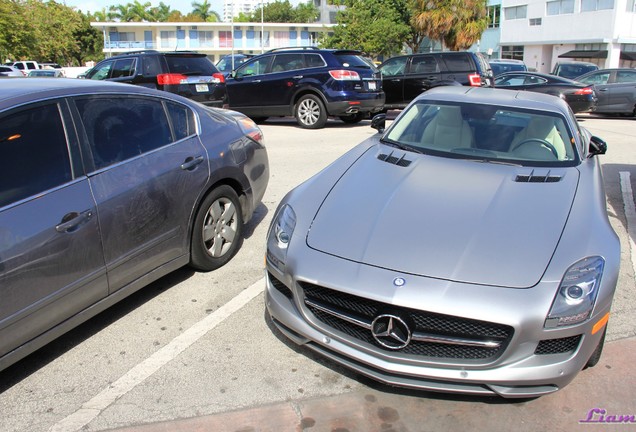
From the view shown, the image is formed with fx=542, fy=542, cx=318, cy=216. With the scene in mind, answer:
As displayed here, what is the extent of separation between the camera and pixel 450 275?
8.77 ft

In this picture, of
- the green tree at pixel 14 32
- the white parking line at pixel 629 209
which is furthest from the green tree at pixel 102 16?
the white parking line at pixel 629 209

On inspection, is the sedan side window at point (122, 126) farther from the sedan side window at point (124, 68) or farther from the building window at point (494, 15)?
the building window at point (494, 15)

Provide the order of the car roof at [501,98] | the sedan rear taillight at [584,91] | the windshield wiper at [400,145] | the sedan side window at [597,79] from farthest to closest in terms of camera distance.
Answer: the sedan side window at [597,79] → the sedan rear taillight at [584,91] → the car roof at [501,98] → the windshield wiper at [400,145]

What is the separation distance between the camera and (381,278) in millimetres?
2707

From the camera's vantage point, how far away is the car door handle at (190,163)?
13.2 feet

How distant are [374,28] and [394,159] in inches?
1431

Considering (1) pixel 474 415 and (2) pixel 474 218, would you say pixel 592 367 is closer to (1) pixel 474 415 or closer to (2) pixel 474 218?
(1) pixel 474 415

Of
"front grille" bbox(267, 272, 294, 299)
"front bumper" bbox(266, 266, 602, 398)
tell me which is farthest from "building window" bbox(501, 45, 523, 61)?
"front bumper" bbox(266, 266, 602, 398)

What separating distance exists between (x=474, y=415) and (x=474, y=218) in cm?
106

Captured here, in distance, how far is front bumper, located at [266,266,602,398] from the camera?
2566 millimetres

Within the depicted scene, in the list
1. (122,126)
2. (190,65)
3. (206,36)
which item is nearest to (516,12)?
(206,36)

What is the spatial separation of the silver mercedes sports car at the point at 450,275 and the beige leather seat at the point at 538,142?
35 cm

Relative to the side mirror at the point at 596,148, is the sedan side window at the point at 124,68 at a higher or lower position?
higher

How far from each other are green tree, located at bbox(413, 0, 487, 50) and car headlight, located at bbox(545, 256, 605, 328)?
31494 millimetres
